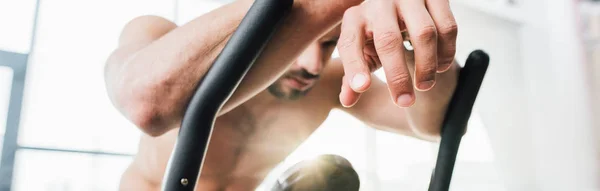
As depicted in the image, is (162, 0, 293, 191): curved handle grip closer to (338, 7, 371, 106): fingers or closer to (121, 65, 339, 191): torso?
(338, 7, 371, 106): fingers

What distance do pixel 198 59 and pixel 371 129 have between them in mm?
742

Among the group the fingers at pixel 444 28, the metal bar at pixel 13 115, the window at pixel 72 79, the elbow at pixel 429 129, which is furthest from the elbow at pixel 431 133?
the metal bar at pixel 13 115

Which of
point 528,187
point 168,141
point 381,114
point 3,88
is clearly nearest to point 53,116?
point 3,88

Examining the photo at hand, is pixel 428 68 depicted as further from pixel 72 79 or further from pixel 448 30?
pixel 72 79

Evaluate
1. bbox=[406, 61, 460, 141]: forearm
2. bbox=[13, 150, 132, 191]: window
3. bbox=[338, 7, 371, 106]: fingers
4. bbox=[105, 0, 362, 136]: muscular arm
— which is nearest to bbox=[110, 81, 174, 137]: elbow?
bbox=[105, 0, 362, 136]: muscular arm

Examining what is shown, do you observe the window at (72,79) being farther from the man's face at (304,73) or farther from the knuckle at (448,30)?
the knuckle at (448,30)

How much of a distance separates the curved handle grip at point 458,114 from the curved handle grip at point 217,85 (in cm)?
27

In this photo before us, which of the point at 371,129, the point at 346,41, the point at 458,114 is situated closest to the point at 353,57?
the point at 346,41

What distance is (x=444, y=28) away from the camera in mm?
363

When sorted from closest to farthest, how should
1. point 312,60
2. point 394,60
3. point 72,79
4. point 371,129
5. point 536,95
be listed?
point 394,60 → point 312,60 → point 371,129 → point 72,79 → point 536,95

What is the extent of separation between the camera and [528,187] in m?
2.34

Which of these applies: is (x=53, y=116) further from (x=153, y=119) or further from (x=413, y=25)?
(x=413, y=25)

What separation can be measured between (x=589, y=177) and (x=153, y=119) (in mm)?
2245

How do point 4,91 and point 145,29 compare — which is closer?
point 145,29
